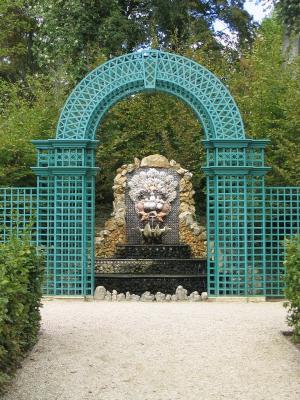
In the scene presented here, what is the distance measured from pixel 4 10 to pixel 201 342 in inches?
626

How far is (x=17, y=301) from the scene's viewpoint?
15.3 ft

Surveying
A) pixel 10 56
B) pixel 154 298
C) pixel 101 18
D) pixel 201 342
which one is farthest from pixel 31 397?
pixel 10 56

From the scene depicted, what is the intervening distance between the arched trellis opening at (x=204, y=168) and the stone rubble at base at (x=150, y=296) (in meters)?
0.19

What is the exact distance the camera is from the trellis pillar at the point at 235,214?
9.80 meters

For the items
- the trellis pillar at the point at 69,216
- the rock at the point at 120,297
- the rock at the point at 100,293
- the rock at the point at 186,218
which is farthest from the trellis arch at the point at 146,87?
the rock at the point at 186,218

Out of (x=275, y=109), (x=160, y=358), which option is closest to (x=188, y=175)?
(x=275, y=109)

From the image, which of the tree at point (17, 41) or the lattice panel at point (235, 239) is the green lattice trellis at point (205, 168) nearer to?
the lattice panel at point (235, 239)

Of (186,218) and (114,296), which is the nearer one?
(114,296)

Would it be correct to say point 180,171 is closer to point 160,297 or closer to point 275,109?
point 275,109

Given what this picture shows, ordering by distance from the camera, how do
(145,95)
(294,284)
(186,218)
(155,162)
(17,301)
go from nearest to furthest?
1. (17,301)
2. (294,284)
3. (186,218)
4. (155,162)
5. (145,95)

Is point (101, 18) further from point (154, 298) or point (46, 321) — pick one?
point (46, 321)

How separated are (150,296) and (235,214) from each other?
6.16 ft

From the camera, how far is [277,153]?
12.6 meters

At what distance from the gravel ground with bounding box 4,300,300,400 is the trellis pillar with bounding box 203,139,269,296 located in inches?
68.4
